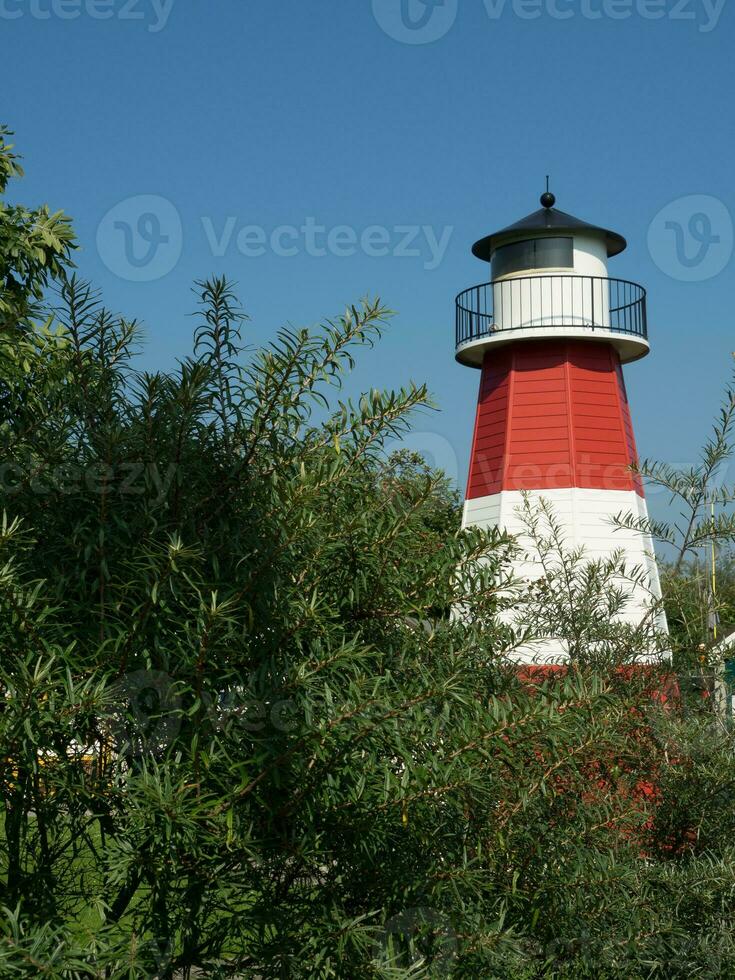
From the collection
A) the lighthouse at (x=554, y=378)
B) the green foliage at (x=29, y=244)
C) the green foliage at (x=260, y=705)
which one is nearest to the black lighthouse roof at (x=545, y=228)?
the lighthouse at (x=554, y=378)

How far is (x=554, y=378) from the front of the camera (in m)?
21.3

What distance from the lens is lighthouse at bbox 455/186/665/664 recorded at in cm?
2044

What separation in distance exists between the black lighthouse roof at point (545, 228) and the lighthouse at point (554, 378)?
0.02 meters

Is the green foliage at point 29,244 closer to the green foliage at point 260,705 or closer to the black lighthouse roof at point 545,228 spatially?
the green foliage at point 260,705

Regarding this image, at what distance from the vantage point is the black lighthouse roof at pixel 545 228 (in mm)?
21922

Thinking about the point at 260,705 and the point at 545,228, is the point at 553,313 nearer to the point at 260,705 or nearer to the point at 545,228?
the point at 545,228

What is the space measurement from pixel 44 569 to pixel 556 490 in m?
18.1

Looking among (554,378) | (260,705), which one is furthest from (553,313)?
(260,705)

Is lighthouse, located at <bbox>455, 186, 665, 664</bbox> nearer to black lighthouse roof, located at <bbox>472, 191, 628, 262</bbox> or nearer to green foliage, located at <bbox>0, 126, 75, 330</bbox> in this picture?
black lighthouse roof, located at <bbox>472, 191, 628, 262</bbox>

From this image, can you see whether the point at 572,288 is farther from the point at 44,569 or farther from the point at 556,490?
the point at 44,569

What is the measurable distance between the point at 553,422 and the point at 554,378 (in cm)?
97

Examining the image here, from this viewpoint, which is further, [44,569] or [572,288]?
[572,288]

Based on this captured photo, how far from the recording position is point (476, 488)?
21.4 metres

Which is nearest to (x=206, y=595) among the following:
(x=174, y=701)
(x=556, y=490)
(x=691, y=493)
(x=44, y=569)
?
(x=174, y=701)
